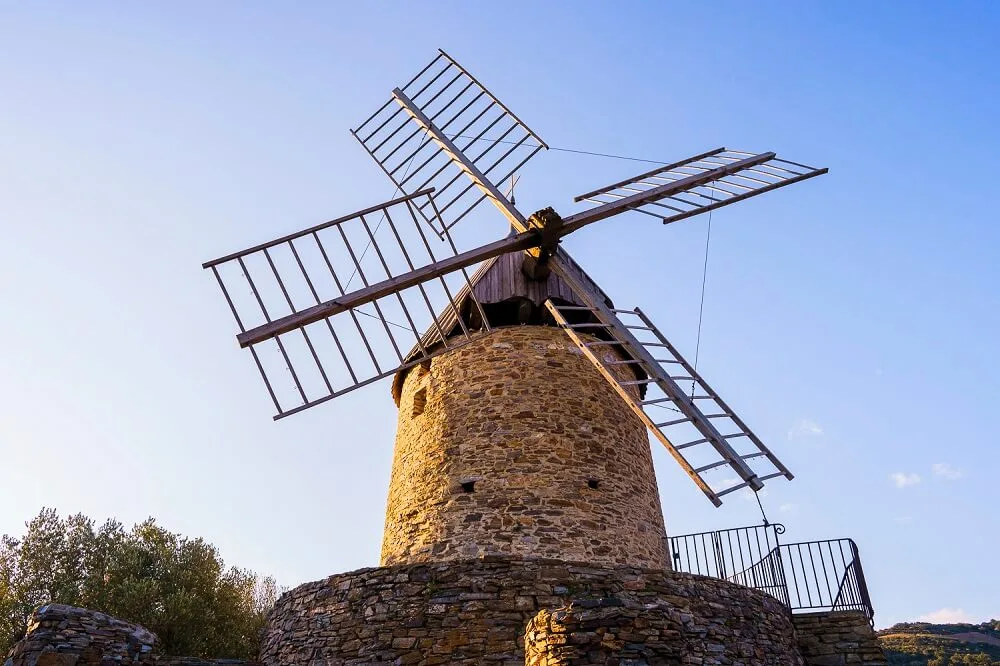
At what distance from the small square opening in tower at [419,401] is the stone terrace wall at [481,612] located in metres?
2.97

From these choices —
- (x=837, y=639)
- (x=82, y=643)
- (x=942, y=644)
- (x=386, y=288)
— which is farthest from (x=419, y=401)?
(x=942, y=644)

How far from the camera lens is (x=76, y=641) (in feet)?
20.5

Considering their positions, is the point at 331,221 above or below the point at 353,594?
above

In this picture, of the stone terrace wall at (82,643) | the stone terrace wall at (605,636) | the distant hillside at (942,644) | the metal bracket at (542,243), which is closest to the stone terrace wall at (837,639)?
the stone terrace wall at (605,636)

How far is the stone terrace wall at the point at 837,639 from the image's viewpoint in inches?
293

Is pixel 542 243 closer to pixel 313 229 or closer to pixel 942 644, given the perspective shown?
pixel 313 229

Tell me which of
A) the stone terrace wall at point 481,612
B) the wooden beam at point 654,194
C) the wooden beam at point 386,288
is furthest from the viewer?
the wooden beam at point 654,194

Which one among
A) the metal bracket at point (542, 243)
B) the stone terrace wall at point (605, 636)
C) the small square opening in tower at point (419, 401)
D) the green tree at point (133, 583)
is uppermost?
the metal bracket at point (542, 243)

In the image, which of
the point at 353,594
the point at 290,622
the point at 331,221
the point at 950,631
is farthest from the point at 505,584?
the point at 950,631

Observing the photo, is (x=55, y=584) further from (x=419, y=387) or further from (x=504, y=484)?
(x=504, y=484)

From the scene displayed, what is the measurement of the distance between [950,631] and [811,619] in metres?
22.5

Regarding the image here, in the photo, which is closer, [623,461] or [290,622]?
[290,622]

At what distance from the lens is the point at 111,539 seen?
1185 cm

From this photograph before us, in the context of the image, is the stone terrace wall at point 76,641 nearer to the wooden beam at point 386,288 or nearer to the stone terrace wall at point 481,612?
the stone terrace wall at point 481,612
